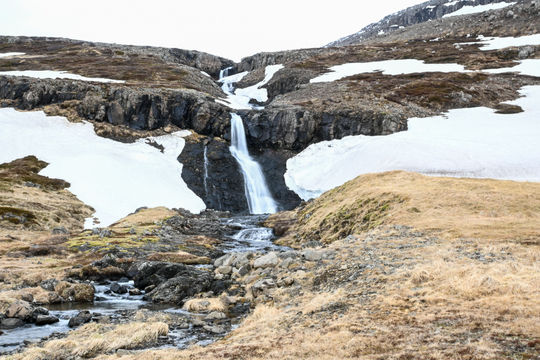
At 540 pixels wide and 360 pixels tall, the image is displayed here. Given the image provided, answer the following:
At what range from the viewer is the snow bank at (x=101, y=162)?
53094 mm

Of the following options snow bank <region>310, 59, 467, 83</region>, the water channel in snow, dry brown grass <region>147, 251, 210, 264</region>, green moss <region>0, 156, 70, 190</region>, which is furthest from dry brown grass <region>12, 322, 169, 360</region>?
snow bank <region>310, 59, 467, 83</region>

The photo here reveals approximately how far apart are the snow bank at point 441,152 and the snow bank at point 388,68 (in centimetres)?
→ 2845

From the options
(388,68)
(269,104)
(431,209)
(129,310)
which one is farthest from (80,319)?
(388,68)

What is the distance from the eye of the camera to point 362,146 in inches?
2419

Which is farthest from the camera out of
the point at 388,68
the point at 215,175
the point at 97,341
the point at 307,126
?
the point at 388,68

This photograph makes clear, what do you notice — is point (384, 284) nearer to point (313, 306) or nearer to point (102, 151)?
point (313, 306)

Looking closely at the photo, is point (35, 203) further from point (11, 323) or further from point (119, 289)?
Result: point (11, 323)

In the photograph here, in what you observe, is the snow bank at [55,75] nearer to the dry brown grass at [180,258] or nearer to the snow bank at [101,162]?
the snow bank at [101,162]

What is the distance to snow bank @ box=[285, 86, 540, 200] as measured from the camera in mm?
50250

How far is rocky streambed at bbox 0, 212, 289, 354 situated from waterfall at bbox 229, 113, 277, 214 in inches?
1055

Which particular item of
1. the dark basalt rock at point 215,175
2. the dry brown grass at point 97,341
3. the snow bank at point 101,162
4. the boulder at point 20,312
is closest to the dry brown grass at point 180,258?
the boulder at point 20,312

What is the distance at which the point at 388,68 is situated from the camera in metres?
102

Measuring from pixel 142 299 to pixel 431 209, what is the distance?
806 inches

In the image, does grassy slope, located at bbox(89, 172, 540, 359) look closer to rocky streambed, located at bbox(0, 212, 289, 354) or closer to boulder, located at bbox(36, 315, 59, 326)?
rocky streambed, located at bbox(0, 212, 289, 354)
